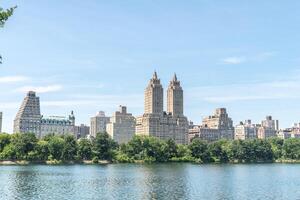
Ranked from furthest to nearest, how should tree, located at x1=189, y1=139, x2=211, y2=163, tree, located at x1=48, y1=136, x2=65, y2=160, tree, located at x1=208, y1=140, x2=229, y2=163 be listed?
tree, located at x1=208, y1=140, x2=229, y2=163 → tree, located at x1=189, y1=139, x2=211, y2=163 → tree, located at x1=48, y1=136, x2=65, y2=160

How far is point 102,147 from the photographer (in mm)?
143625

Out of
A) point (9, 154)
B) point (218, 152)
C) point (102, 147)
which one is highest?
point (102, 147)

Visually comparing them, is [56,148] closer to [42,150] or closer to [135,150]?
[42,150]

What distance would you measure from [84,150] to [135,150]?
19216 millimetres

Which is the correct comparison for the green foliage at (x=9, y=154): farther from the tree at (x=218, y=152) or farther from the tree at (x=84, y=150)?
the tree at (x=218, y=152)

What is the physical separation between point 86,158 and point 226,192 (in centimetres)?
9125

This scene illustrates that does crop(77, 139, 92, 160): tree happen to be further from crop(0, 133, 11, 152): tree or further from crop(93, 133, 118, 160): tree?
crop(0, 133, 11, 152): tree

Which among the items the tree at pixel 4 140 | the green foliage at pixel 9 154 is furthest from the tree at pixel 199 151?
the tree at pixel 4 140

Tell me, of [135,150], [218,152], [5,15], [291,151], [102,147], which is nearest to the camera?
[5,15]

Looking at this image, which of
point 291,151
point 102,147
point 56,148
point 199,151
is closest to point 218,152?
point 199,151

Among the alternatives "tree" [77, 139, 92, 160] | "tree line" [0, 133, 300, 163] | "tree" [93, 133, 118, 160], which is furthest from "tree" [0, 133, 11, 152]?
"tree" [93, 133, 118, 160]

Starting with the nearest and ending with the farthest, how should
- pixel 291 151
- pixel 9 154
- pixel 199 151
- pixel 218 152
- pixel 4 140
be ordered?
pixel 9 154
pixel 4 140
pixel 199 151
pixel 218 152
pixel 291 151

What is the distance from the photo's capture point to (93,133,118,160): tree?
469ft

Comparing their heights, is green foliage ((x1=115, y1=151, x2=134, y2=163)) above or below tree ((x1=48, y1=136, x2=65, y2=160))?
below
